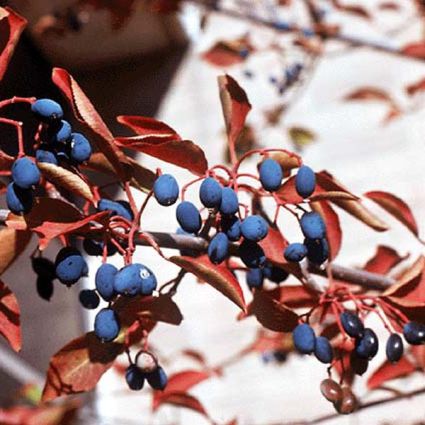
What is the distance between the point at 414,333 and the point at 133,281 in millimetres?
247

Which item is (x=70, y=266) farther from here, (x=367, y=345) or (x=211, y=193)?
(x=367, y=345)

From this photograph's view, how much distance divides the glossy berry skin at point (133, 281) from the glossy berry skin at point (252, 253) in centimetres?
7

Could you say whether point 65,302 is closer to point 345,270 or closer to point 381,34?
point 381,34

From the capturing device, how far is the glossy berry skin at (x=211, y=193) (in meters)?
0.51

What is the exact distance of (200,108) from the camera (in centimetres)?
261

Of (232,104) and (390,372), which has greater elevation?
(232,104)

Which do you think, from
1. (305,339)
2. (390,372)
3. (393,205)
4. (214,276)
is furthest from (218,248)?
(390,372)

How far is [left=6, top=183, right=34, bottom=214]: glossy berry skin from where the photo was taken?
1.59 ft

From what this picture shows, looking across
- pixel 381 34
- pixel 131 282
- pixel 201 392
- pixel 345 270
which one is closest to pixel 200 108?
pixel 381 34

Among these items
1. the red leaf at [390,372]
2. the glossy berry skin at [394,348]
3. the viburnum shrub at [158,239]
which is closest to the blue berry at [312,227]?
the viburnum shrub at [158,239]

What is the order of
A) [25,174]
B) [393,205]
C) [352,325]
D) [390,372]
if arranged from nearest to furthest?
[25,174] → [352,325] → [393,205] → [390,372]

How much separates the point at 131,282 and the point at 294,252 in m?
0.14

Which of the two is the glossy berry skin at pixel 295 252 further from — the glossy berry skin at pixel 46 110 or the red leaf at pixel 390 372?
the red leaf at pixel 390 372

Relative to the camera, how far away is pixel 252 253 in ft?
1.77
